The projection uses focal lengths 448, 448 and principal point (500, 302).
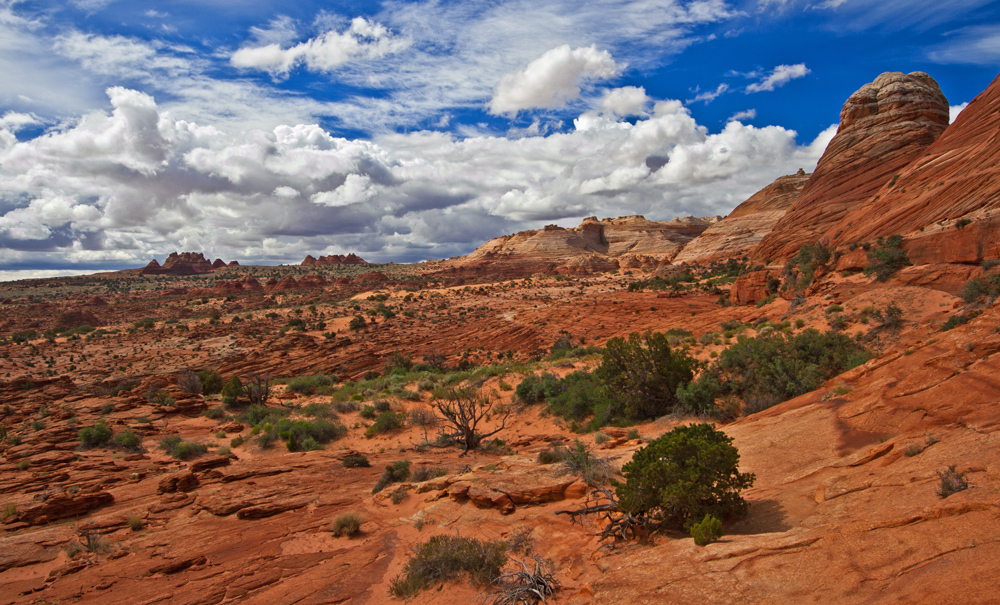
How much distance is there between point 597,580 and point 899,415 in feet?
17.4

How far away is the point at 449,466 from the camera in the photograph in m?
11.6

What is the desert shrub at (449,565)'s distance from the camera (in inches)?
257

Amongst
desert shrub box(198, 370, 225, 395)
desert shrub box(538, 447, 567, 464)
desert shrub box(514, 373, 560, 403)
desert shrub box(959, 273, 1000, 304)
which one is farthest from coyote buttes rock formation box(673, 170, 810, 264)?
desert shrub box(198, 370, 225, 395)

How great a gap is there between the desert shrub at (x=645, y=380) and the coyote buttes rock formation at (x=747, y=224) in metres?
52.0

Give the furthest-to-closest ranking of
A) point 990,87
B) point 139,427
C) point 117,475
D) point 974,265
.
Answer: point 990,87
point 139,427
point 974,265
point 117,475

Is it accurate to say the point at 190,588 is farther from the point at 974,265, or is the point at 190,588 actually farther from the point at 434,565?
the point at 974,265

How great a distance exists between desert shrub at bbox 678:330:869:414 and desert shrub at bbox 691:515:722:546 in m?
8.03

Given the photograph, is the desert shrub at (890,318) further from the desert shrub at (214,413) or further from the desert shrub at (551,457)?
the desert shrub at (214,413)

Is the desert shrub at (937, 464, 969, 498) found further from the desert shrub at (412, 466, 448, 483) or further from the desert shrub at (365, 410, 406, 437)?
the desert shrub at (365, 410, 406, 437)

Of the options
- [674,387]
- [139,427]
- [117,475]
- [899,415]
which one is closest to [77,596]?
[117,475]

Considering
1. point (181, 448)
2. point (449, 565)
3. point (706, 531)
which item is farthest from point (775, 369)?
point (181, 448)

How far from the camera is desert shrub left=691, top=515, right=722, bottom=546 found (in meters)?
5.07

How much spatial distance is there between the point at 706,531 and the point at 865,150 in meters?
34.6

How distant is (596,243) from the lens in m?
98.4
